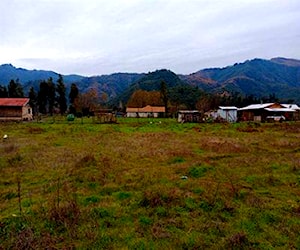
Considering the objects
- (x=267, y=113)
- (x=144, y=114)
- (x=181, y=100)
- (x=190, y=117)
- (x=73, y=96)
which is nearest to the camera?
(x=190, y=117)

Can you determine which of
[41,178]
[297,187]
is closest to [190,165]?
[297,187]

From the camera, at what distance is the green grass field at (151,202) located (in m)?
5.84

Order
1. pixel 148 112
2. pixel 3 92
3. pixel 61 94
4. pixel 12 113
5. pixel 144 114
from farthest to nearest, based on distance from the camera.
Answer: pixel 144 114, pixel 148 112, pixel 61 94, pixel 3 92, pixel 12 113

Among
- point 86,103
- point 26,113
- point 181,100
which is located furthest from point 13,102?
point 181,100

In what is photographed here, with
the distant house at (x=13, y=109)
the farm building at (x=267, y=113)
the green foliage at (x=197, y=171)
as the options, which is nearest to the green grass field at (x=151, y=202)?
the green foliage at (x=197, y=171)

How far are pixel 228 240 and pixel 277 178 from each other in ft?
16.3

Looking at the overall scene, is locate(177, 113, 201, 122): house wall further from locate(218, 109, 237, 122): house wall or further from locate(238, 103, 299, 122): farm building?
locate(238, 103, 299, 122): farm building

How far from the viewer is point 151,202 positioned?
7523 millimetres

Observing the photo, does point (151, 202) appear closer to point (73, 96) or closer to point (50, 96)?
point (50, 96)

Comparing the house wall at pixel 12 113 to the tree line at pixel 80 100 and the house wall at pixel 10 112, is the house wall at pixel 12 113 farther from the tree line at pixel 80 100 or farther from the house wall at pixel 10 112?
the tree line at pixel 80 100

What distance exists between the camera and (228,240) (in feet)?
18.8

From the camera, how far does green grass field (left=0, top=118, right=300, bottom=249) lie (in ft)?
19.2

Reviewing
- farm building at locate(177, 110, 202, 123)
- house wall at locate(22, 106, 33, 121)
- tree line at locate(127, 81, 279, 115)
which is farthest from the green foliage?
tree line at locate(127, 81, 279, 115)

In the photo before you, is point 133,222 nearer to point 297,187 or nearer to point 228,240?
point 228,240
